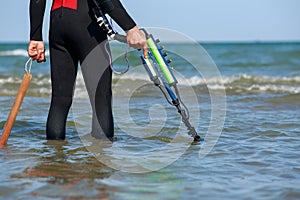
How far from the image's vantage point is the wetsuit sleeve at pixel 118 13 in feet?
12.3

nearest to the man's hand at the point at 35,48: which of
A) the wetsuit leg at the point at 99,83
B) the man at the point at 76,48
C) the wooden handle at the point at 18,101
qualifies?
the man at the point at 76,48

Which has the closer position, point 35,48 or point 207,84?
point 35,48

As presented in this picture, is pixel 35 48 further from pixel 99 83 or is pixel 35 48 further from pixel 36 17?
pixel 99 83

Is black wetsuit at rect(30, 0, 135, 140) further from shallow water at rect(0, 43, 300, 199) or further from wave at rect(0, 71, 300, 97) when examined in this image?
wave at rect(0, 71, 300, 97)

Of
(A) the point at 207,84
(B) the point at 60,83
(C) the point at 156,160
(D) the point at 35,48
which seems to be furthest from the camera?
(A) the point at 207,84

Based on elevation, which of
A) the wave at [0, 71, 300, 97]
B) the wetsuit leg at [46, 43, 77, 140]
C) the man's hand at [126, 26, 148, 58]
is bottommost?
the wave at [0, 71, 300, 97]

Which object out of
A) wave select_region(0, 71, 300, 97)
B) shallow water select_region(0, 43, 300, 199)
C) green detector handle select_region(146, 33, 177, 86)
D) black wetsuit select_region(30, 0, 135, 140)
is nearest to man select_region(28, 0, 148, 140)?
black wetsuit select_region(30, 0, 135, 140)

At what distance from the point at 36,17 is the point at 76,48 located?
398 millimetres

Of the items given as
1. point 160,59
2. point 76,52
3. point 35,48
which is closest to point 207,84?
point 160,59

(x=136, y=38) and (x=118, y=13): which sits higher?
(x=118, y=13)

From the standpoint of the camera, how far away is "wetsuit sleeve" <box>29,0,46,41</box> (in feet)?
12.8

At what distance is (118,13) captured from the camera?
377cm

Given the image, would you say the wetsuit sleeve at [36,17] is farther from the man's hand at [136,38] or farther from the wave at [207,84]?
the wave at [207,84]

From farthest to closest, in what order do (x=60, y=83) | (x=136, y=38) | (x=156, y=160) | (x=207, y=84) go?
(x=207, y=84) → (x=60, y=83) → (x=156, y=160) → (x=136, y=38)
